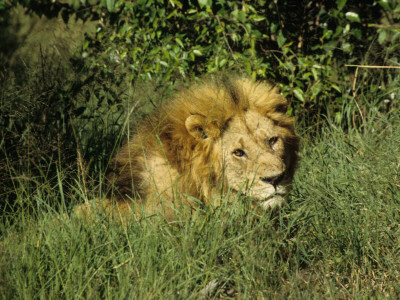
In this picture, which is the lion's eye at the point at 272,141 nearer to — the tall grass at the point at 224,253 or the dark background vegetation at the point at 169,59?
the tall grass at the point at 224,253

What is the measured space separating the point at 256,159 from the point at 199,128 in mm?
367

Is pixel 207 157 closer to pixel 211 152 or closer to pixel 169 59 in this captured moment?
pixel 211 152


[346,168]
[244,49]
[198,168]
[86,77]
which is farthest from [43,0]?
[346,168]

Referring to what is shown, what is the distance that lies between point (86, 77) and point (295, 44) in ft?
6.79

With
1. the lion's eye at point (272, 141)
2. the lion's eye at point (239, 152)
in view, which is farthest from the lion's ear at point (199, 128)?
the lion's eye at point (272, 141)

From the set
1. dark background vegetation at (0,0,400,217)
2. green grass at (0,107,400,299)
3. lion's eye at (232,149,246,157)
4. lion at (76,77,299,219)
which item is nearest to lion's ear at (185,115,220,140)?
lion at (76,77,299,219)

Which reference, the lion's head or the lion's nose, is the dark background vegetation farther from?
the lion's nose

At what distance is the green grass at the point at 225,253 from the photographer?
7.59ft

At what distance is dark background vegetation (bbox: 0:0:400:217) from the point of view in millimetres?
3707

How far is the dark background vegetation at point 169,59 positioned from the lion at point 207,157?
733mm

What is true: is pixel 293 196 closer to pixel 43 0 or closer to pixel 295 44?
pixel 295 44

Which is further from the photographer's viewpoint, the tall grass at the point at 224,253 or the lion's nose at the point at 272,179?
the lion's nose at the point at 272,179

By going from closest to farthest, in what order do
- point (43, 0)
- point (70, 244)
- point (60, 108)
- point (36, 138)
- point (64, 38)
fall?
point (70, 244)
point (36, 138)
point (60, 108)
point (64, 38)
point (43, 0)

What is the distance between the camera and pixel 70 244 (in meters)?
2.52
